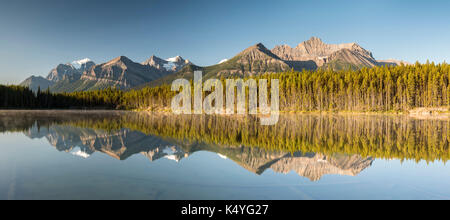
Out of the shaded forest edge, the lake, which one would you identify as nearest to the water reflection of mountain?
the lake

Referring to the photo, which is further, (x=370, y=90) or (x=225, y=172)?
(x=370, y=90)

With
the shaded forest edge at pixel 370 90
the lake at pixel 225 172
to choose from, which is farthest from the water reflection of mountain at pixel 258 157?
the shaded forest edge at pixel 370 90

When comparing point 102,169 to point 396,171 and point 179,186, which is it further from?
point 396,171

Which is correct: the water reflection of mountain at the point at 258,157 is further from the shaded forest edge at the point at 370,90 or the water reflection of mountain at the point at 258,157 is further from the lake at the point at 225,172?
the shaded forest edge at the point at 370,90

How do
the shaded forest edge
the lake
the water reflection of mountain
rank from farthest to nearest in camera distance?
the shaded forest edge, the water reflection of mountain, the lake

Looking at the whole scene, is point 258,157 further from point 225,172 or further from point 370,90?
point 370,90

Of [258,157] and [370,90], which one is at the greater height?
[370,90]

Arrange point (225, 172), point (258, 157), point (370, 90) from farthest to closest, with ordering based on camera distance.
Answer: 1. point (370, 90)
2. point (258, 157)
3. point (225, 172)

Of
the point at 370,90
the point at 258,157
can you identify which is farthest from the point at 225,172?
the point at 370,90

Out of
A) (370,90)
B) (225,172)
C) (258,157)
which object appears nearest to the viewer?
(225,172)

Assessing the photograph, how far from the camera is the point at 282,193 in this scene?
914 centimetres

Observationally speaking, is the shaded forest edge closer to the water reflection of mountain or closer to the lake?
the lake

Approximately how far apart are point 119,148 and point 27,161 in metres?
5.50

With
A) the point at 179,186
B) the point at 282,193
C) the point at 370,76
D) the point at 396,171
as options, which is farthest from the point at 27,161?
the point at 370,76
